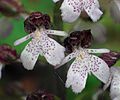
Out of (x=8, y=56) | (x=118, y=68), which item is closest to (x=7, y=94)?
(x=8, y=56)

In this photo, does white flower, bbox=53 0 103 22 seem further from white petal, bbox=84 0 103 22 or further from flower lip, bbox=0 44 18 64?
flower lip, bbox=0 44 18 64

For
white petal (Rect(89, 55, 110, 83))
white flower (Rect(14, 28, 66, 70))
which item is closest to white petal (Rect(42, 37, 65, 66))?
white flower (Rect(14, 28, 66, 70))

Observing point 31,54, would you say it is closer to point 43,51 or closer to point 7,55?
point 43,51

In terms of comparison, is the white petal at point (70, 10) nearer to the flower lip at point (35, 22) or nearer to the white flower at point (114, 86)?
the flower lip at point (35, 22)

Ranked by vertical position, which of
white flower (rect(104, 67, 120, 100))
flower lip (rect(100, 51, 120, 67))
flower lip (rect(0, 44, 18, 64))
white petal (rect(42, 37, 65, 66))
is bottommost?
white flower (rect(104, 67, 120, 100))

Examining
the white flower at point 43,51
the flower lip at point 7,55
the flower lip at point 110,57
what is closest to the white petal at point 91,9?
the white flower at point 43,51

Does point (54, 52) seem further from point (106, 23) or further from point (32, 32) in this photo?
point (106, 23)

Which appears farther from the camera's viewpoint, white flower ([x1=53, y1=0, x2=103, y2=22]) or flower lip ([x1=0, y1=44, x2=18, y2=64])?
flower lip ([x1=0, y1=44, x2=18, y2=64])
